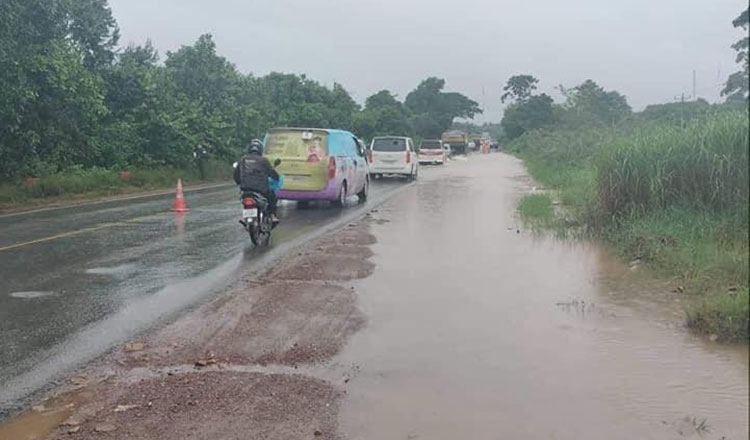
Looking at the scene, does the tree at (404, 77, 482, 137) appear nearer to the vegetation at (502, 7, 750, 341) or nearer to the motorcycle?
the motorcycle

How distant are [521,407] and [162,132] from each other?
2373 cm

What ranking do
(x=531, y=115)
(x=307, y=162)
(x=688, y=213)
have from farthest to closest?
(x=531, y=115) → (x=307, y=162) → (x=688, y=213)

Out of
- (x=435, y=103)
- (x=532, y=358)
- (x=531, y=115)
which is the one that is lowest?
(x=532, y=358)

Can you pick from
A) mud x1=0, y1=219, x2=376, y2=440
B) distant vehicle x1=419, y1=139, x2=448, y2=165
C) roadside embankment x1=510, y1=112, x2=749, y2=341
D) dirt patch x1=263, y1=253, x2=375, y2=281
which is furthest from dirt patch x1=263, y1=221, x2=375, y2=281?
distant vehicle x1=419, y1=139, x2=448, y2=165

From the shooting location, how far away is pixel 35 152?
19.5 m

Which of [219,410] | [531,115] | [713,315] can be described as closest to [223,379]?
[219,410]

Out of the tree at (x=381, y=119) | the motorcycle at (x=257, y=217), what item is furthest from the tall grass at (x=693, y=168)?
the tree at (x=381, y=119)

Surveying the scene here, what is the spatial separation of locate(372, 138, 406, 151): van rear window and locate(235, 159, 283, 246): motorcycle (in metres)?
16.9

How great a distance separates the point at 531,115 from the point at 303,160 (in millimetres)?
72689

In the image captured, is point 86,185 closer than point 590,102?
Yes

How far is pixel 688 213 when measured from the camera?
4.06 metres

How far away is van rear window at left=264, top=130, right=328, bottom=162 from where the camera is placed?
15.8 metres

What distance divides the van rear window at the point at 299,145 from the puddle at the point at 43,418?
11.2m

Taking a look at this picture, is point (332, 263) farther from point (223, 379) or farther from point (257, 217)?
point (223, 379)
